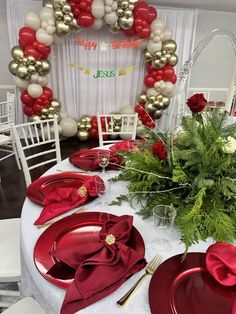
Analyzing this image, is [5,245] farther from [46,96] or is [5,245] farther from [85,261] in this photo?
[46,96]

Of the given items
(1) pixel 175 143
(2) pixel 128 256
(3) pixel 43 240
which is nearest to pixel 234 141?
(1) pixel 175 143

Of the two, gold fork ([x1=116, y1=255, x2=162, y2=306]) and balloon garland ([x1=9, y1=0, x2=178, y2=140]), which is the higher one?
balloon garland ([x1=9, y1=0, x2=178, y2=140])

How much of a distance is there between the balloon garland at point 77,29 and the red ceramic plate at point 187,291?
8.04ft

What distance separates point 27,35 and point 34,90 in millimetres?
715

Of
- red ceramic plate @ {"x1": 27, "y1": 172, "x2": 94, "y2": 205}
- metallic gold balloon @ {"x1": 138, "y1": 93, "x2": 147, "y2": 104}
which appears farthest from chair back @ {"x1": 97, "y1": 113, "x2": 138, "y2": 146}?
red ceramic plate @ {"x1": 27, "y1": 172, "x2": 94, "y2": 205}

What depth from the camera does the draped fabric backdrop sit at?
4.11 m

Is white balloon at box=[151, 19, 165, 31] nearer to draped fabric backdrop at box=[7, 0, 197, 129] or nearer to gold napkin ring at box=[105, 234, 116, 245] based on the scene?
draped fabric backdrop at box=[7, 0, 197, 129]

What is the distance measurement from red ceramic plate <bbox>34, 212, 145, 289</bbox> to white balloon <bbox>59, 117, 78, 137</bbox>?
3168mm

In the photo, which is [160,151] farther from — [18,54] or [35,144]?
[18,54]

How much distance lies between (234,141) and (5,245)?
1.21 meters

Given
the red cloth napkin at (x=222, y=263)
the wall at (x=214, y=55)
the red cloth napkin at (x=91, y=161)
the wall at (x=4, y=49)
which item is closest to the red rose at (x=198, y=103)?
the red cloth napkin at (x=91, y=161)

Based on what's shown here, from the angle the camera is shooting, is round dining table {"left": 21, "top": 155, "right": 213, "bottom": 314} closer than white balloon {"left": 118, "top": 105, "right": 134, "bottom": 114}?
Yes

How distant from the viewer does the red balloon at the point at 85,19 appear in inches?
136

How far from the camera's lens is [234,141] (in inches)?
37.3
